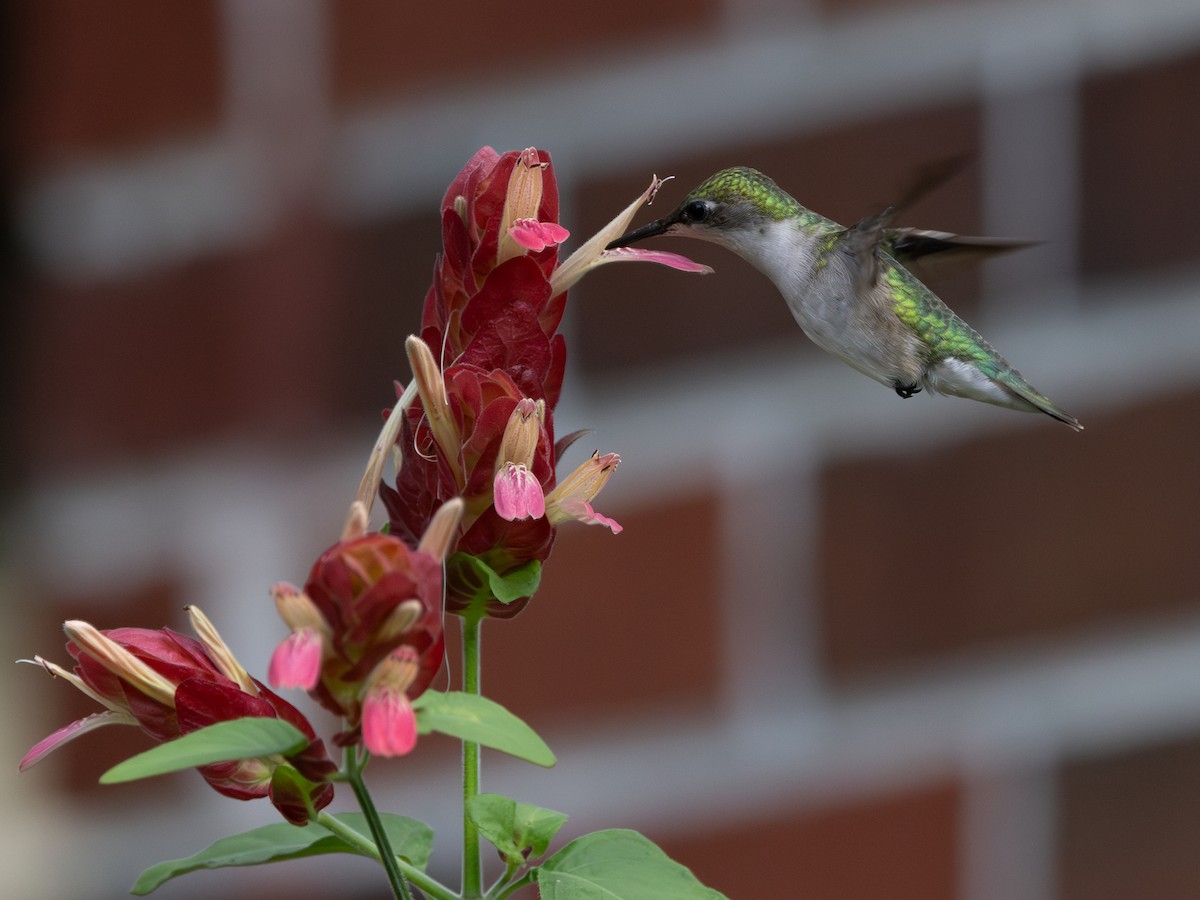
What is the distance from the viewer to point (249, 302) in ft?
4.12

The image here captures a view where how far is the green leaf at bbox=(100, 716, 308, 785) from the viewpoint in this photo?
294mm

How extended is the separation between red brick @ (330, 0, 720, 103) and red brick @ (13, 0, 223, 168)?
0.12 metres

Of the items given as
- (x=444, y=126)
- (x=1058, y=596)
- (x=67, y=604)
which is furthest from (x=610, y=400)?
(x=67, y=604)

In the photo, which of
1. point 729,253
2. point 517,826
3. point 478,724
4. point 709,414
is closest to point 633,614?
point 709,414

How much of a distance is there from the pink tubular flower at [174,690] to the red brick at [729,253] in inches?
28.8

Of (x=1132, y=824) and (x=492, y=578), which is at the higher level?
(x=492, y=578)

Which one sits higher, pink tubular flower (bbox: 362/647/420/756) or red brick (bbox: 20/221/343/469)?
red brick (bbox: 20/221/343/469)

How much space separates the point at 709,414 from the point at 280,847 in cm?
82

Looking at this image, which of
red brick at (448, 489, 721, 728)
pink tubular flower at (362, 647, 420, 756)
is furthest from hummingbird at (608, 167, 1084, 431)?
red brick at (448, 489, 721, 728)

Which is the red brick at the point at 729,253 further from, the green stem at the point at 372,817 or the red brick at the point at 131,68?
the green stem at the point at 372,817

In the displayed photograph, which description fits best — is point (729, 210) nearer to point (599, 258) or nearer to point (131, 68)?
point (599, 258)

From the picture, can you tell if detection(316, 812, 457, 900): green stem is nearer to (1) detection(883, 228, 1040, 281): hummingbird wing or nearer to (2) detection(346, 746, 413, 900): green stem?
(2) detection(346, 746, 413, 900): green stem

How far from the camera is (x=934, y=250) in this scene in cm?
59

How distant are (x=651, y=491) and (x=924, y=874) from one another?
366 millimetres
